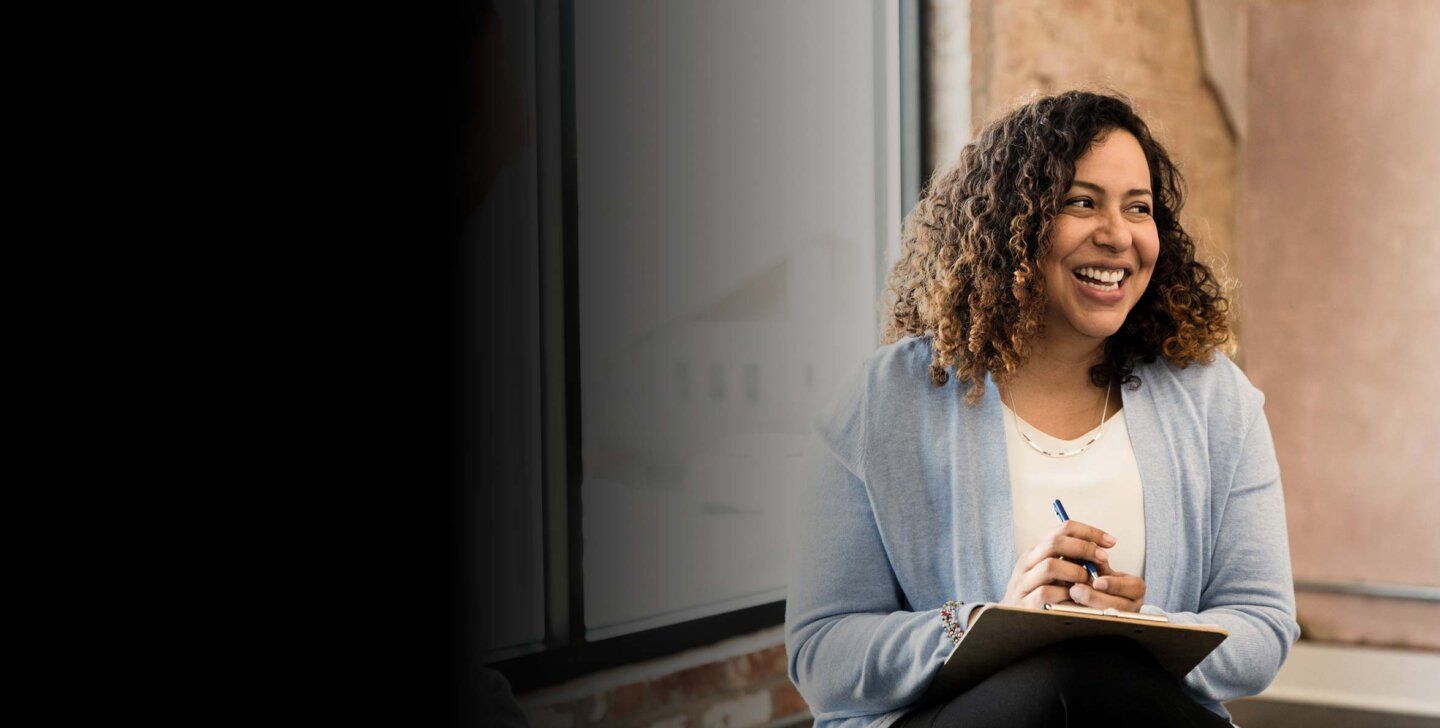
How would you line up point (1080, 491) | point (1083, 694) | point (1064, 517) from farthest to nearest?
point (1080, 491), point (1064, 517), point (1083, 694)

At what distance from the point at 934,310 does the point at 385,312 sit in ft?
2.83

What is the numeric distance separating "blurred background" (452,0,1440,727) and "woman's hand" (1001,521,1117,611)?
0.59 meters

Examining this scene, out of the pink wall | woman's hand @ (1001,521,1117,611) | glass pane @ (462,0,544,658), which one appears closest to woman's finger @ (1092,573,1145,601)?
Answer: woman's hand @ (1001,521,1117,611)

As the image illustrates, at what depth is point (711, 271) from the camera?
235 centimetres

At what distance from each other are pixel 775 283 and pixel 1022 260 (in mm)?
909

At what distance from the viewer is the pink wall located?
10.6 ft

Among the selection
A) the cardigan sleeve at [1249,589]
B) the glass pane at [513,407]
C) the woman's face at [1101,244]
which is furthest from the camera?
the glass pane at [513,407]

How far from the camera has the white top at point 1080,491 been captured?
1.64 m

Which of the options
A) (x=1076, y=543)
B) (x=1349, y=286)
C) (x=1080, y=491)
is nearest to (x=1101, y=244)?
(x=1080, y=491)

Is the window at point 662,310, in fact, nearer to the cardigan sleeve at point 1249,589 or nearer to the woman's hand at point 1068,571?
the woman's hand at point 1068,571

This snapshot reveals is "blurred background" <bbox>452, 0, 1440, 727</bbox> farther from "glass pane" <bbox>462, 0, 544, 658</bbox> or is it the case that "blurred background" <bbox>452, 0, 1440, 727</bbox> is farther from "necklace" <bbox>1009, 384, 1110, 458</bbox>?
"necklace" <bbox>1009, 384, 1110, 458</bbox>

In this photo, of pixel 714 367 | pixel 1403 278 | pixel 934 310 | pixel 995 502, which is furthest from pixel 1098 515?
pixel 1403 278

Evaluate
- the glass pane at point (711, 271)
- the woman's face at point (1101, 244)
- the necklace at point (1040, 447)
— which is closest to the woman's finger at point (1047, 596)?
the necklace at point (1040, 447)

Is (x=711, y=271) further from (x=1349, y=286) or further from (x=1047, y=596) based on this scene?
(x=1349, y=286)
